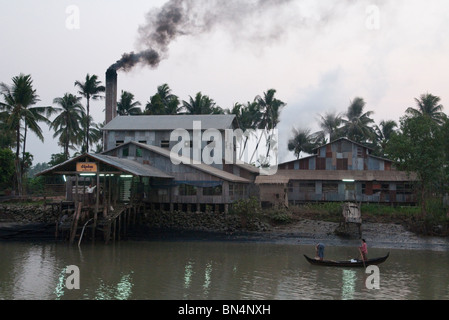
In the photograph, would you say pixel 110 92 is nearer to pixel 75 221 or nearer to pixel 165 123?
pixel 165 123

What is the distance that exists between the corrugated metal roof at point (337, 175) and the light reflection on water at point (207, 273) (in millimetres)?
11981

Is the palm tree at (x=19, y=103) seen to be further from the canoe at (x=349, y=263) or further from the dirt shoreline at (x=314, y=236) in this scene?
the canoe at (x=349, y=263)

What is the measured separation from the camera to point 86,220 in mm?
31812

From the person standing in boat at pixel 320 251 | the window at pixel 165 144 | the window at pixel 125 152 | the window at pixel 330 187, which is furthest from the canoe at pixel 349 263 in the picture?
the window at pixel 165 144

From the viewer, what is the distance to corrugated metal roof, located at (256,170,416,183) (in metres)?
40.7

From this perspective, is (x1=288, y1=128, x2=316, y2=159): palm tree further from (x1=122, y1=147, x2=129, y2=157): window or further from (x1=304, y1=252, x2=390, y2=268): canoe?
(x1=304, y1=252, x2=390, y2=268): canoe

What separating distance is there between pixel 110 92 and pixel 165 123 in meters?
7.60

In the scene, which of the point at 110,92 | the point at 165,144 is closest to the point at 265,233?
the point at 165,144

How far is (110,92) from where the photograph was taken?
165 ft

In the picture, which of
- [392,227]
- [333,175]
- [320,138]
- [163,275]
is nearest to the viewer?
[163,275]

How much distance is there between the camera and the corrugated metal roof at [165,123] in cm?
4634
